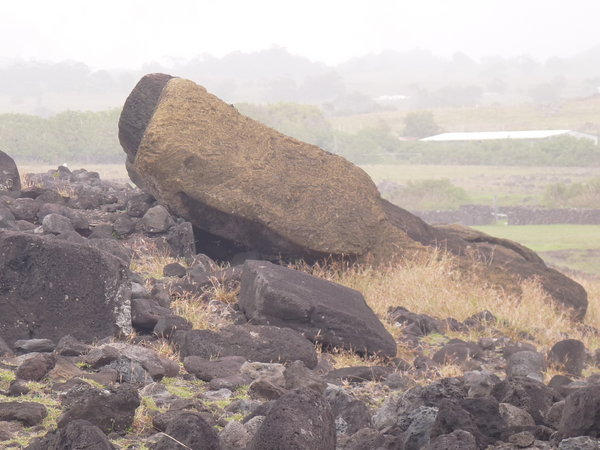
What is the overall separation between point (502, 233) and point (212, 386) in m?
29.2

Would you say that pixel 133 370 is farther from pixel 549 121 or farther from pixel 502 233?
pixel 549 121

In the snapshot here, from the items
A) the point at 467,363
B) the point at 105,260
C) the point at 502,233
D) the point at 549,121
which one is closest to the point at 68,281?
the point at 105,260

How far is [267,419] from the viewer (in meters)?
3.60

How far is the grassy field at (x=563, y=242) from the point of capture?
28.6 m

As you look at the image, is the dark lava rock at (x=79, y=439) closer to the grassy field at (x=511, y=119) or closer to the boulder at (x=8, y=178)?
the boulder at (x=8, y=178)

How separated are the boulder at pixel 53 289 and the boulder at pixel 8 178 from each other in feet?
15.4

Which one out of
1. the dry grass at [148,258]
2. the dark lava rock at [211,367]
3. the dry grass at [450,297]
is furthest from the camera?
the dry grass at [450,297]

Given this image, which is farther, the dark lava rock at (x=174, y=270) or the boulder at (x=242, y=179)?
the boulder at (x=242, y=179)

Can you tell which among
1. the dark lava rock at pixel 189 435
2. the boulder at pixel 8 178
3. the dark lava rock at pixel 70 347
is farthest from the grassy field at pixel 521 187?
the dark lava rock at pixel 189 435

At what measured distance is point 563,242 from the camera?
102 ft

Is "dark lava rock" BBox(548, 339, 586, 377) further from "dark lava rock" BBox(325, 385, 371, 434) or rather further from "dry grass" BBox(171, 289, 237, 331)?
"dark lava rock" BBox(325, 385, 371, 434)

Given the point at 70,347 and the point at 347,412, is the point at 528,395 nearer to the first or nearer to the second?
the point at 347,412

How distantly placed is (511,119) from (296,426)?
331ft

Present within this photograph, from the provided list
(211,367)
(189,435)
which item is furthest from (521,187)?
(189,435)
